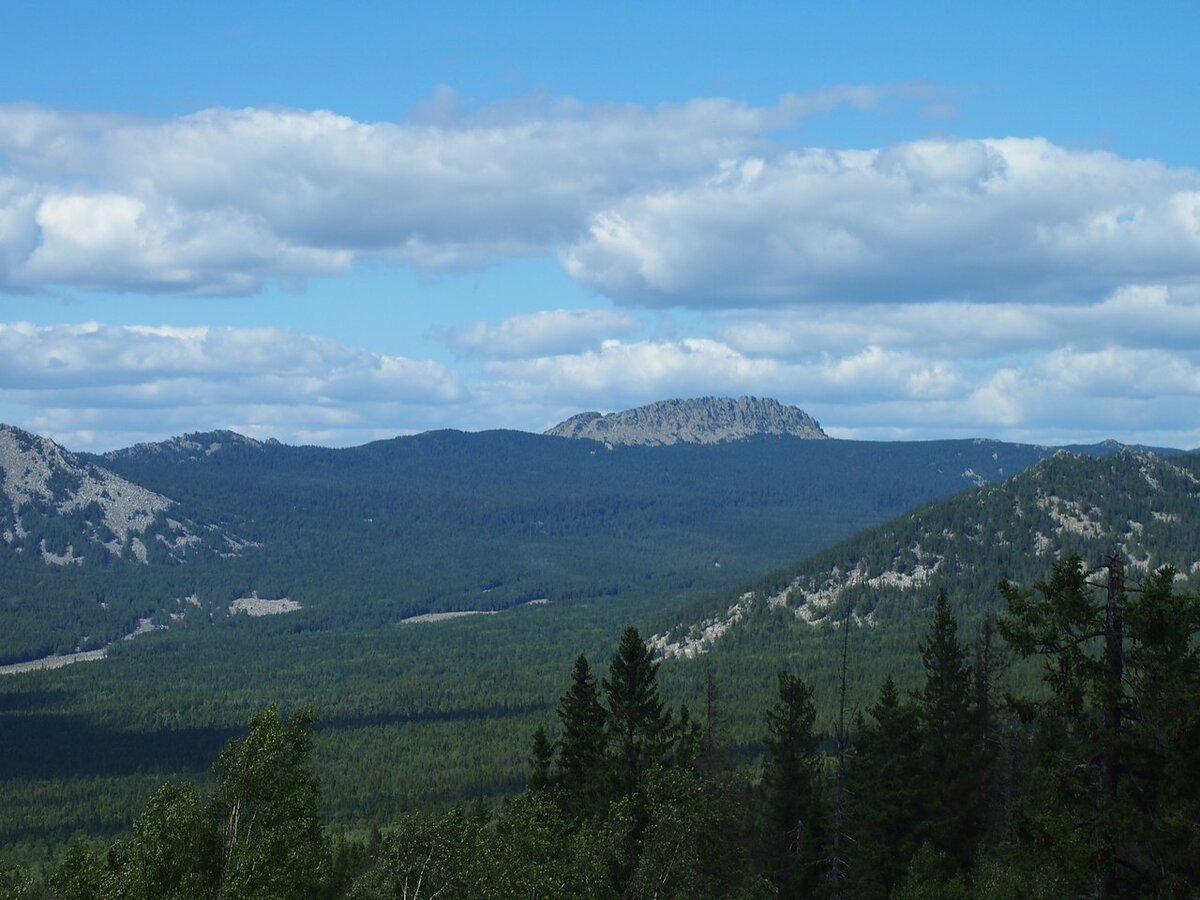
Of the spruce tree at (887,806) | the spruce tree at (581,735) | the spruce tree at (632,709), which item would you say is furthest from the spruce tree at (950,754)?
the spruce tree at (581,735)

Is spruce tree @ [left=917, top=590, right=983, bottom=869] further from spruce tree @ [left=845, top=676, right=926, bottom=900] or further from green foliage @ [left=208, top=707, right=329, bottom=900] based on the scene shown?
green foliage @ [left=208, top=707, right=329, bottom=900]

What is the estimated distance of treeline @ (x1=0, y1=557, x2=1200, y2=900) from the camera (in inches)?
1121

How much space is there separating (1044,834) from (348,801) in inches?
6133

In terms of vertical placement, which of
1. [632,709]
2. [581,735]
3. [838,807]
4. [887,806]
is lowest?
[887,806]

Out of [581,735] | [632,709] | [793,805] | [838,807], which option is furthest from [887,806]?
[581,735]

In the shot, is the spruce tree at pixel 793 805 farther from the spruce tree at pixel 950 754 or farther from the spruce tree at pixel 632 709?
the spruce tree at pixel 632 709

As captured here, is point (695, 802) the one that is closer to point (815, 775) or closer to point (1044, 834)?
point (1044, 834)

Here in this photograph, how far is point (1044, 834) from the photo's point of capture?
29.2 metres

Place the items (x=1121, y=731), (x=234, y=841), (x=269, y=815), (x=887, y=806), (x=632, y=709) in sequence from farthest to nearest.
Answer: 1. (x=632, y=709)
2. (x=887, y=806)
3. (x=269, y=815)
4. (x=234, y=841)
5. (x=1121, y=731)

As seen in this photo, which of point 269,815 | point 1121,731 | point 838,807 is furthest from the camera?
point 838,807

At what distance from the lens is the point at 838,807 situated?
57.5m

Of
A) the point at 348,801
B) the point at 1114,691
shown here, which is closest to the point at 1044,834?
the point at 1114,691

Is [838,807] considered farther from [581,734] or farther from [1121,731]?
[1121,731]

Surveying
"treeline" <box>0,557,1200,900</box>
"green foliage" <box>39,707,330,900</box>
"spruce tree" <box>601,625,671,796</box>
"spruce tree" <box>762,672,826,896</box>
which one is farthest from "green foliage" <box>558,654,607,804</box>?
"green foliage" <box>39,707,330,900</box>
